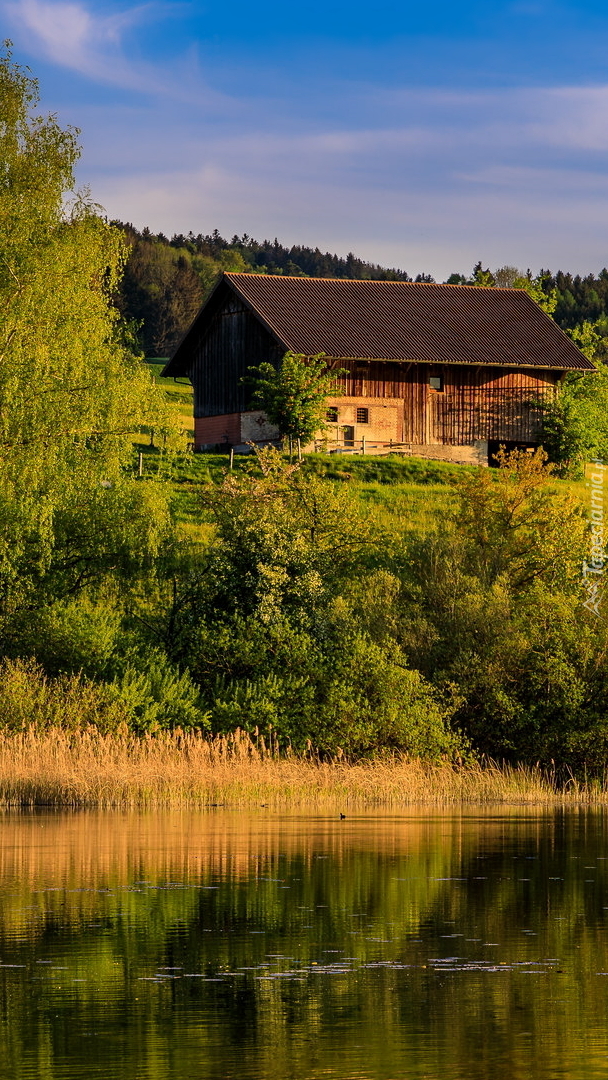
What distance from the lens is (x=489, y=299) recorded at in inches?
3337

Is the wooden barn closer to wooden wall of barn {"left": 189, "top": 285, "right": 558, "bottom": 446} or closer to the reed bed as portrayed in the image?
wooden wall of barn {"left": 189, "top": 285, "right": 558, "bottom": 446}

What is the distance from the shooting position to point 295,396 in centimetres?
6931

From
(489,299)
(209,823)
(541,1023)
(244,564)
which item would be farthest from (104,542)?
(489,299)

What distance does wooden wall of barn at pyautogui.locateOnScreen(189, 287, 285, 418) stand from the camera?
75.3 meters

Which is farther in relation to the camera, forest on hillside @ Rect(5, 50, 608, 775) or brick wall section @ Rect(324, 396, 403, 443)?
brick wall section @ Rect(324, 396, 403, 443)

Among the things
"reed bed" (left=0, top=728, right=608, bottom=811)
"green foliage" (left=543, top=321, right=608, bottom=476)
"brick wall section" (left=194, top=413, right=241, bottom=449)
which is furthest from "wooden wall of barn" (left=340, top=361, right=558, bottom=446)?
"reed bed" (left=0, top=728, right=608, bottom=811)

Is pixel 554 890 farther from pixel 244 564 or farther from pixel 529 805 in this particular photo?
pixel 244 564

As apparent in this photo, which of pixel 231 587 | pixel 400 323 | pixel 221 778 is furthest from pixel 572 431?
pixel 221 778

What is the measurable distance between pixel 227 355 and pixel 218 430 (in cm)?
364

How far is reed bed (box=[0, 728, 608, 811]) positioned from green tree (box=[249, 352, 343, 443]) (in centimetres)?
3524

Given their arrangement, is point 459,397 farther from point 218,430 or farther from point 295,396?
point 218,430

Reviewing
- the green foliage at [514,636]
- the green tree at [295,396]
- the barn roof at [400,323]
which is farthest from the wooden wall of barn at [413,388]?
the green foliage at [514,636]

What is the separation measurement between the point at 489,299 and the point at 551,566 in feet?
147

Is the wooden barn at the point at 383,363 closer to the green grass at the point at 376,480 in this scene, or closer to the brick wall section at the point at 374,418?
the brick wall section at the point at 374,418
